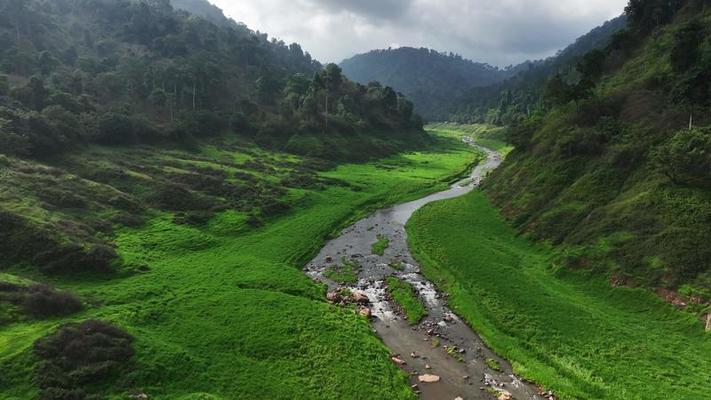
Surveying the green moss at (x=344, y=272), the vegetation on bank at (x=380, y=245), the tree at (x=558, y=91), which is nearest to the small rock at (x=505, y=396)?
the green moss at (x=344, y=272)

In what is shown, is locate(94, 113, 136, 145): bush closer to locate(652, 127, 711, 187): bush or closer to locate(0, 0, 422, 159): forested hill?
locate(0, 0, 422, 159): forested hill

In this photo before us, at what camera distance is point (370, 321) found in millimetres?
45031

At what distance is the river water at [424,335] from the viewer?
34406mm

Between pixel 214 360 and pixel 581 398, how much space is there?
28104 mm

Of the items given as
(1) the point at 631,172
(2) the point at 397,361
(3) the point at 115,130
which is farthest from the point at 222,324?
(3) the point at 115,130

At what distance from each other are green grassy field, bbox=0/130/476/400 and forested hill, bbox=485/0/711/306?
3002 cm

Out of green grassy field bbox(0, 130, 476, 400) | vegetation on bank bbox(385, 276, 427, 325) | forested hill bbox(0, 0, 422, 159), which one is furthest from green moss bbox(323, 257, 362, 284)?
forested hill bbox(0, 0, 422, 159)

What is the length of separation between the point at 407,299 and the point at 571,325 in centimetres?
1639

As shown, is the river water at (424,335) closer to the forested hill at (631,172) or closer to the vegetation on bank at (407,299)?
the vegetation on bank at (407,299)

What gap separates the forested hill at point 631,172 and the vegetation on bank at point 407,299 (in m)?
20.1

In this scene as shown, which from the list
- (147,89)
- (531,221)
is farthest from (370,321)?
(147,89)

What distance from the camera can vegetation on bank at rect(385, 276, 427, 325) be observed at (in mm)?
45609

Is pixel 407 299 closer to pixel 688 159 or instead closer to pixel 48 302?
pixel 48 302

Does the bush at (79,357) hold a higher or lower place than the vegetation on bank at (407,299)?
higher
